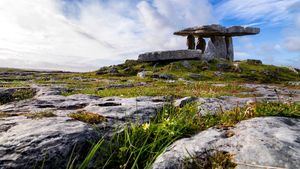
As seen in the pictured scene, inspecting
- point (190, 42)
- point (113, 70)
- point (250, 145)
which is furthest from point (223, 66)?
point (250, 145)

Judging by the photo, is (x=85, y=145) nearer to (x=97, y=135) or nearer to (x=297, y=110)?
(x=97, y=135)

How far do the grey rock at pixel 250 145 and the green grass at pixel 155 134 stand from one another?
0.31m

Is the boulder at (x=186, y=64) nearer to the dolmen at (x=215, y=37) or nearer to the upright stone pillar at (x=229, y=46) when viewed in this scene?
the dolmen at (x=215, y=37)

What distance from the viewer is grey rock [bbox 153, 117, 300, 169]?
6.28m

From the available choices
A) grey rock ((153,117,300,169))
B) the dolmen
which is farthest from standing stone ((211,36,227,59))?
grey rock ((153,117,300,169))

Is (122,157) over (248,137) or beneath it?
beneath

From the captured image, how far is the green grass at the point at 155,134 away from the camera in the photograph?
24.5ft

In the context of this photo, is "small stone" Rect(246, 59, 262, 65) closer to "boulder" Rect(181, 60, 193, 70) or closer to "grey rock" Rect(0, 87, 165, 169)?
"boulder" Rect(181, 60, 193, 70)

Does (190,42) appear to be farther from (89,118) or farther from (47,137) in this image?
(47,137)

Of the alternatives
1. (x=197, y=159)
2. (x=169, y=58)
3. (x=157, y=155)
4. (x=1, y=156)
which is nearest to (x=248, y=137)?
(x=197, y=159)

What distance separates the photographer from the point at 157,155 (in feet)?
24.4

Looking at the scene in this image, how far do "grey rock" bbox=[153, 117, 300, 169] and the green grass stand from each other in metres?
0.31

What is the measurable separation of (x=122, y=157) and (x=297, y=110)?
5.07 metres

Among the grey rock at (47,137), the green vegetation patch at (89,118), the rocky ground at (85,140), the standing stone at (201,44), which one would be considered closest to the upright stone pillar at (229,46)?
the standing stone at (201,44)
